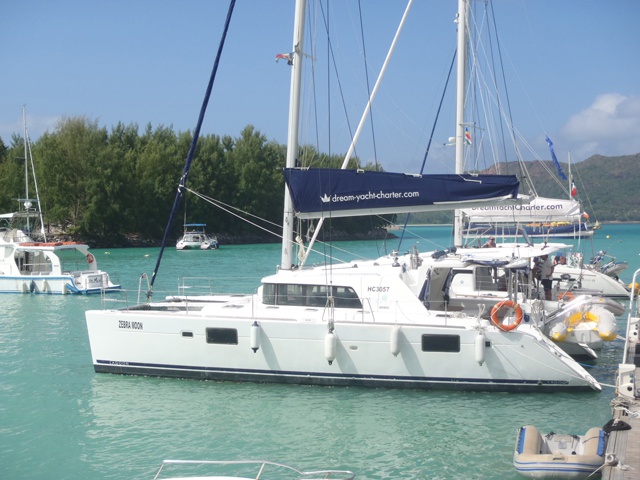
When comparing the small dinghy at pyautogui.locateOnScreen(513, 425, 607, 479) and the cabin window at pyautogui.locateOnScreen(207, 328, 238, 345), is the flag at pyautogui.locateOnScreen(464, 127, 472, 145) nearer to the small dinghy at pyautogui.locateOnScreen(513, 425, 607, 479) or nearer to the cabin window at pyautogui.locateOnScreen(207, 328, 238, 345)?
the cabin window at pyautogui.locateOnScreen(207, 328, 238, 345)

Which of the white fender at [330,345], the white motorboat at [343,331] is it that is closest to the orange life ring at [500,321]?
the white motorboat at [343,331]

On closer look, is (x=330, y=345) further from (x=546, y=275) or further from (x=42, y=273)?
(x=42, y=273)

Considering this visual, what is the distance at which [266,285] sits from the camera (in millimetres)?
15859

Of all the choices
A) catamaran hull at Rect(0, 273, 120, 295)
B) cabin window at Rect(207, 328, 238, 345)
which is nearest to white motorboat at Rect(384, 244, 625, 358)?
cabin window at Rect(207, 328, 238, 345)

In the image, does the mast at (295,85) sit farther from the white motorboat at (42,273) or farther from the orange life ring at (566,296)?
the white motorboat at (42,273)

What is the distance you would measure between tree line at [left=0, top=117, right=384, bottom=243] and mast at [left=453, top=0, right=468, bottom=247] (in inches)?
1752

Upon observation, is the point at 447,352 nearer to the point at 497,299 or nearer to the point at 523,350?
the point at 523,350

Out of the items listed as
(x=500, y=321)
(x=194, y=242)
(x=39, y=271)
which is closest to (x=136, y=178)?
(x=194, y=242)

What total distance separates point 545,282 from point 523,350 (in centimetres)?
529

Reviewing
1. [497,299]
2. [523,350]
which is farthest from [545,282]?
[523,350]

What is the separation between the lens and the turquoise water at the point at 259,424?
1136 centimetres

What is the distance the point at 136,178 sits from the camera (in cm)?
7869

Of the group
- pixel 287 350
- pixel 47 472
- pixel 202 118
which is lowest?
pixel 47 472

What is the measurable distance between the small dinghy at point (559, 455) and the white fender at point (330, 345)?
4.44 m
